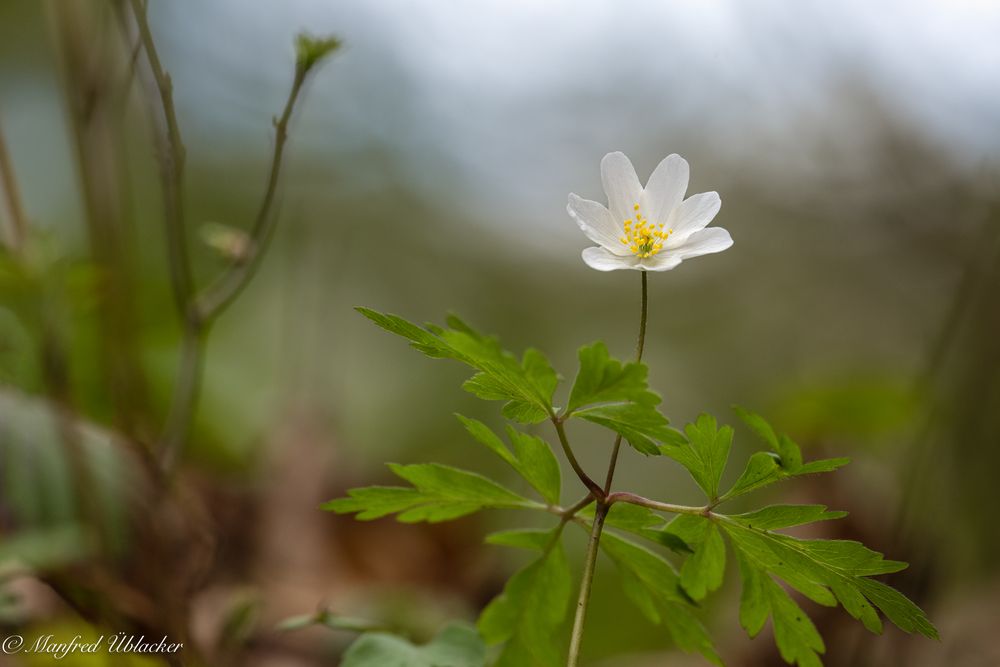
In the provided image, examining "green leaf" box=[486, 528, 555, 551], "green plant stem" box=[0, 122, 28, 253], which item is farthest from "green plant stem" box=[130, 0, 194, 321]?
"green leaf" box=[486, 528, 555, 551]

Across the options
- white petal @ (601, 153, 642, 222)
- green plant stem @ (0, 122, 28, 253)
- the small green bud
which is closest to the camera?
white petal @ (601, 153, 642, 222)

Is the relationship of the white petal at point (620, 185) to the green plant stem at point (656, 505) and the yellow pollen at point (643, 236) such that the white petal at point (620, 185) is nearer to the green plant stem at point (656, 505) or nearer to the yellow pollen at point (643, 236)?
the yellow pollen at point (643, 236)

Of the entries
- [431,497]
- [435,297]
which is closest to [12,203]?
[431,497]

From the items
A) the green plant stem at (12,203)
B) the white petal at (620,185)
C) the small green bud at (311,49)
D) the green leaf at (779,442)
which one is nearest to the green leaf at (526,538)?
the green leaf at (779,442)

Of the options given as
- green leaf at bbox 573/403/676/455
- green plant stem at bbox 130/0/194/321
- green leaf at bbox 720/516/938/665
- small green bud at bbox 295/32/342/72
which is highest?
small green bud at bbox 295/32/342/72

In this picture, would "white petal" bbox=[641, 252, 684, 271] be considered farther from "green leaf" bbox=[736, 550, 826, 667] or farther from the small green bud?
the small green bud

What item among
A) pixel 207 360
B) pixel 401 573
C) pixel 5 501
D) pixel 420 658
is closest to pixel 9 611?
pixel 5 501

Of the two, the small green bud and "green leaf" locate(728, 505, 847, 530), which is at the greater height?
the small green bud
